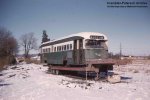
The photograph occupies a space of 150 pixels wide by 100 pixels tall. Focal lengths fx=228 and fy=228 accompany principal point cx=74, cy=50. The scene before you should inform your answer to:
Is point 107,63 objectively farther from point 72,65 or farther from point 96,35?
point 72,65

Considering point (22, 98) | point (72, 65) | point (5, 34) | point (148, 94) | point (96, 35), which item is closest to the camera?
point (22, 98)

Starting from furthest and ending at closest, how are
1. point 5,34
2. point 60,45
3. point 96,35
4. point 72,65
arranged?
point 5,34
point 60,45
point 72,65
point 96,35

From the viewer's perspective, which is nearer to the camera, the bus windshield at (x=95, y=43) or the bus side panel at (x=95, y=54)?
the bus side panel at (x=95, y=54)

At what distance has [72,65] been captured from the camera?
1983cm

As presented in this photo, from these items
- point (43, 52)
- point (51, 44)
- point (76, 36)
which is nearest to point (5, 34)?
point (43, 52)

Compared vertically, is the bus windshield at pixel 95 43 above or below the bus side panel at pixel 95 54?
above

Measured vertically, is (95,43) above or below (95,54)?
above

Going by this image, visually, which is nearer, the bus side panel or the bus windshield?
the bus side panel

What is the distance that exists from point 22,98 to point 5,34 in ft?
140

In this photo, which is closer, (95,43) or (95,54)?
(95,54)

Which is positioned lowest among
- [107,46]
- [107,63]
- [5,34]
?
[107,63]

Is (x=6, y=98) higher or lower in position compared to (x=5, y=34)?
lower

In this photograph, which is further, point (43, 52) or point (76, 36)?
point (43, 52)

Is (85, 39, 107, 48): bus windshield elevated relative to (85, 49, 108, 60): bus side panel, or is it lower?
elevated
